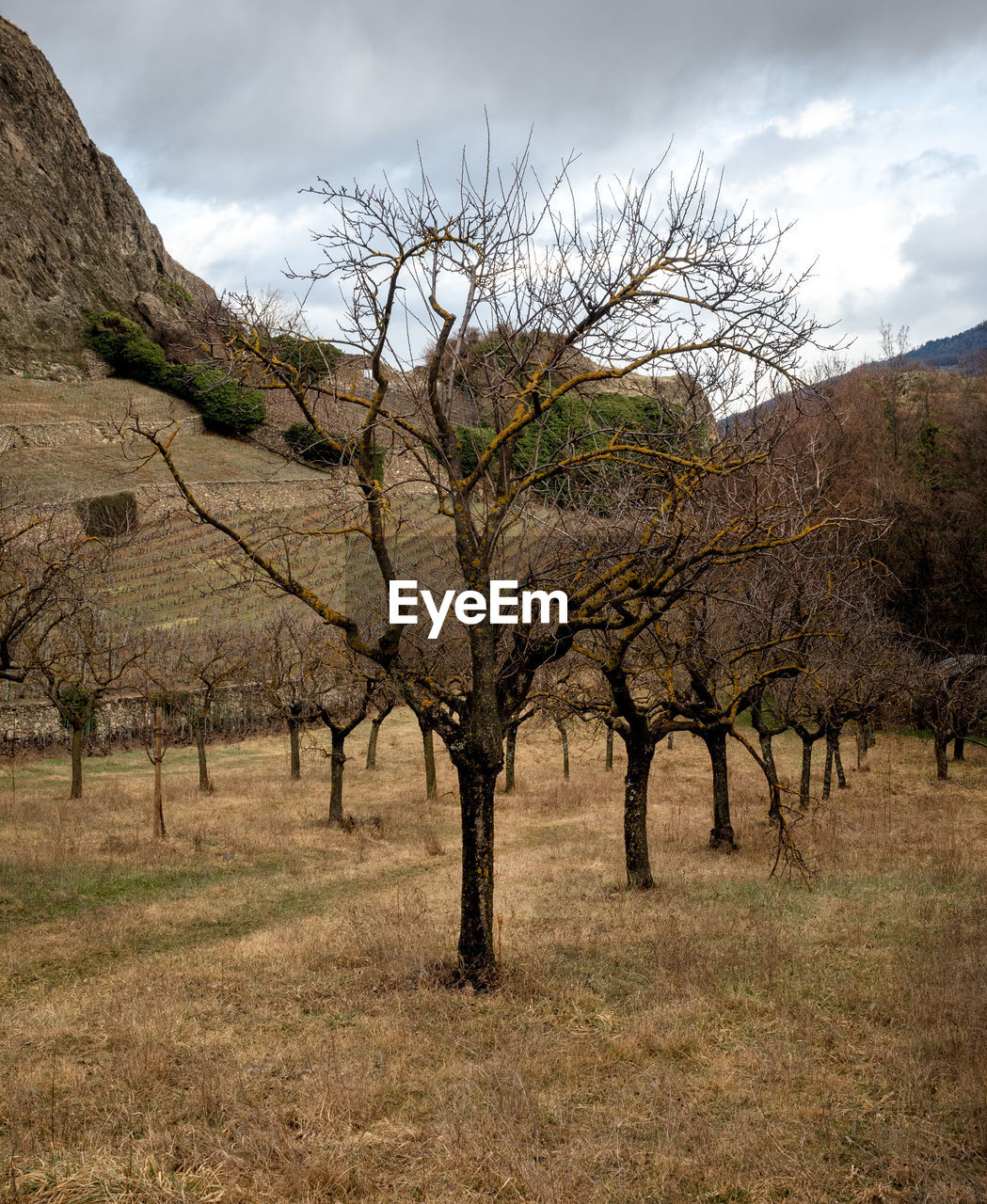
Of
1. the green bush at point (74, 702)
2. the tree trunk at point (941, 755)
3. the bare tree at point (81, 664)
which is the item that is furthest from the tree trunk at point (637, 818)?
the tree trunk at point (941, 755)

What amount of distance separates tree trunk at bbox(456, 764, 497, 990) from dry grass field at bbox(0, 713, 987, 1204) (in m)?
0.32

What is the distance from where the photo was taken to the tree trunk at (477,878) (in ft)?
24.5

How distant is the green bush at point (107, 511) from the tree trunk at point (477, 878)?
2645 centimetres

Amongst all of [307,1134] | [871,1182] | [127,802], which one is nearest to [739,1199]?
[871,1182]

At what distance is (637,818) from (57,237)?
62.5 m

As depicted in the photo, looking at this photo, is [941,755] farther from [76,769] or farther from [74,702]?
[74,702]

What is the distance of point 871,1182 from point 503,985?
3.79m

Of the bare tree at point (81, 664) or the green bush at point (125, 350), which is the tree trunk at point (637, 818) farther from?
the green bush at point (125, 350)

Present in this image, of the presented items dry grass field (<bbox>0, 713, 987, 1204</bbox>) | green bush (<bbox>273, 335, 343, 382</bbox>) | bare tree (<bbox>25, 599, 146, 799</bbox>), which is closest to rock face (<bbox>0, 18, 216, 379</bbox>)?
bare tree (<bbox>25, 599, 146, 799</bbox>)

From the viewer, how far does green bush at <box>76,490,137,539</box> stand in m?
31.0

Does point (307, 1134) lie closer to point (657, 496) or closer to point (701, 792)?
point (657, 496)

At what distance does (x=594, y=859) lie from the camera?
14.1m

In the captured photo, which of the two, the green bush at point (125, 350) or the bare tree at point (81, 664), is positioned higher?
the green bush at point (125, 350)

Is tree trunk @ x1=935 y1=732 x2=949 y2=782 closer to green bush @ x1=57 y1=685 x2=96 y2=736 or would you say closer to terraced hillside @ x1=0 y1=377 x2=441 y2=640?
terraced hillside @ x1=0 y1=377 x2=441 y2=640
